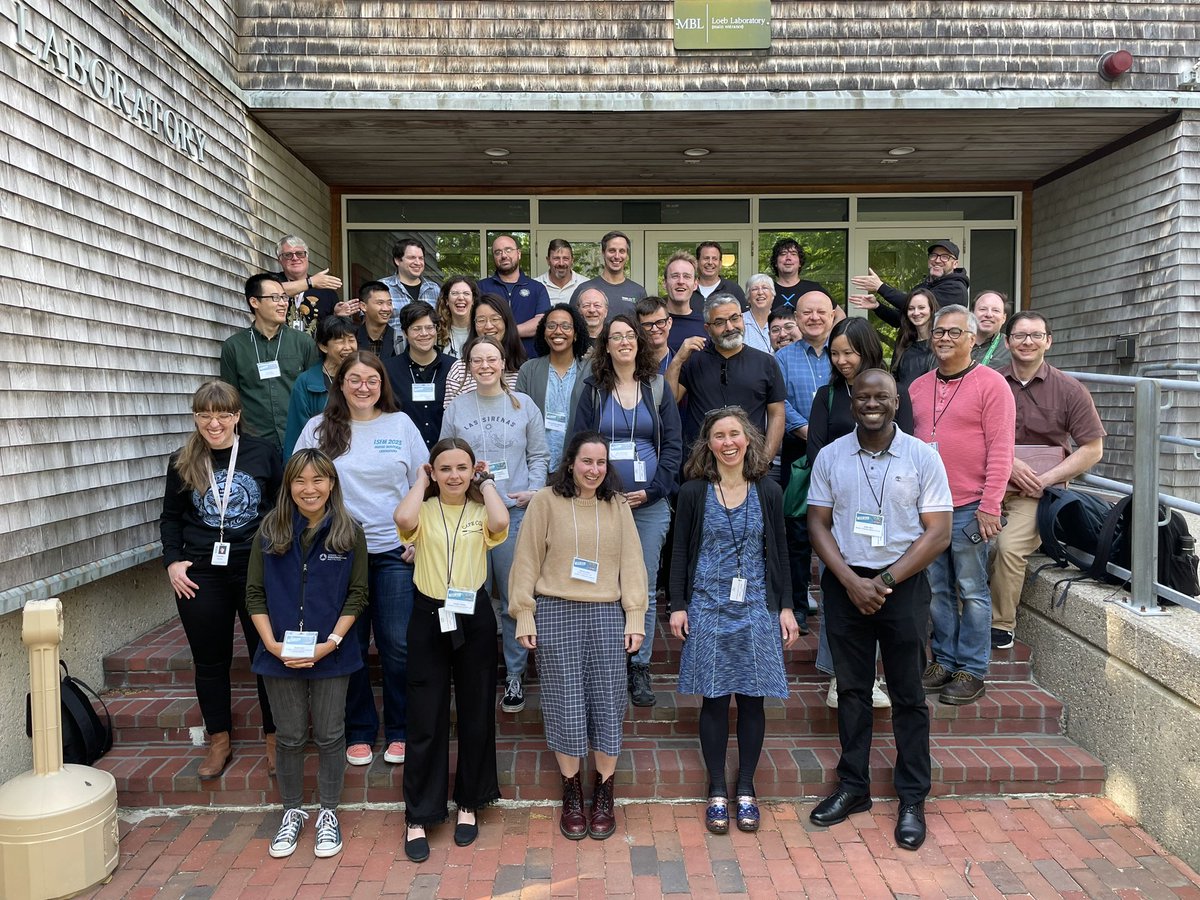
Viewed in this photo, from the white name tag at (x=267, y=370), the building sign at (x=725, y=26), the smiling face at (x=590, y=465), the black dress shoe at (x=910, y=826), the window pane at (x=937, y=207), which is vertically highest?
the building sign at (x=725, y=26)

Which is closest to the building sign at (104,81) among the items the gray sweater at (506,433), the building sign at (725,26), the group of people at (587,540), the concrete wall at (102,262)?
the concrete wall at (102,262)

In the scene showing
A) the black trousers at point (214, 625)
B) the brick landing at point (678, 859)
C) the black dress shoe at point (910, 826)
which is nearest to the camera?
the brick landing at point (678, 859)

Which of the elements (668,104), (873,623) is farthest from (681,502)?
(668,104)

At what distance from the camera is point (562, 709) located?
3418mm

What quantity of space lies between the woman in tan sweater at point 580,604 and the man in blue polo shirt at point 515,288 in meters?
2.20

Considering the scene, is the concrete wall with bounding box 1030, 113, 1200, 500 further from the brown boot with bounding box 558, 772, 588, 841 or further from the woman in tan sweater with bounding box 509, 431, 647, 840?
the brown boot with bounding box 558, 772, 588, 841

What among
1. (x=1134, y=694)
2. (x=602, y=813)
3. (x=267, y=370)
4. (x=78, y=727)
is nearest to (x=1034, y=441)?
(x=1134, y=694)

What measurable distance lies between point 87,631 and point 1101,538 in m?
5.06

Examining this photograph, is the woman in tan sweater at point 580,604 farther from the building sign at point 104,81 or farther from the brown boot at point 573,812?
the building sign at point 104,81

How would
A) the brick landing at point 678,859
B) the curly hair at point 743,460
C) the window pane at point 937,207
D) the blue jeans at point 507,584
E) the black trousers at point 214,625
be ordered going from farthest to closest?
the window pane at point 937,207 → the blue jeans at point 507,584 → the black trousers at point 214,625 → the curly hair at point 743,460 → the brick landing at point 678,859

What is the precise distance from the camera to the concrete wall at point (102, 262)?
145 inches

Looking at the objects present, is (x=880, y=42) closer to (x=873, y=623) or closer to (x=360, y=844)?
(x=873, y=623)

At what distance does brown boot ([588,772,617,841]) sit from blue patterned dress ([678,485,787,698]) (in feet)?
1.74

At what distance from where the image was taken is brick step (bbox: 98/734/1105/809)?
3.74 metres
